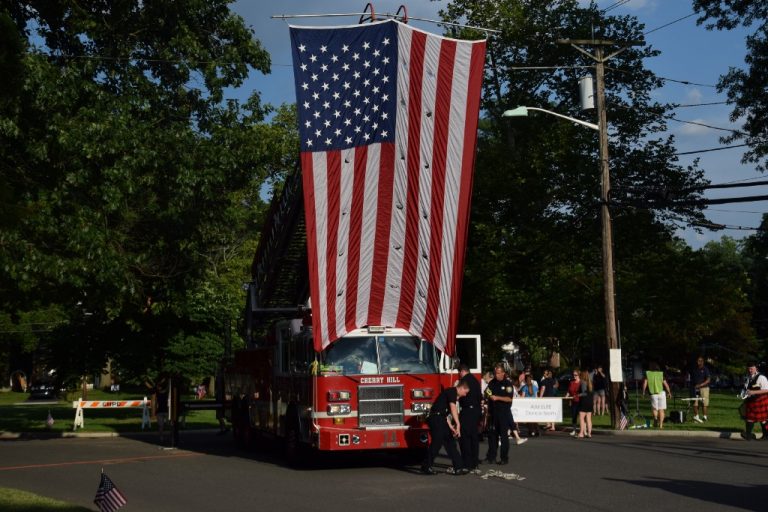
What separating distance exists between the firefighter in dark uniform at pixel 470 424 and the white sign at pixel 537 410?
29.9 ft

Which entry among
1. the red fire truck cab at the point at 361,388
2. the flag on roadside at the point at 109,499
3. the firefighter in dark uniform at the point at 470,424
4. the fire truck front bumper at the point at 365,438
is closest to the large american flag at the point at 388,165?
the red fire truck cab at the point at 361,388

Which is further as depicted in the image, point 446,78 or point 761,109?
point 761,109

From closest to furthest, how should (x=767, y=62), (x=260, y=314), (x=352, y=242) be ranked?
(x=352, y=242)
(x=260, y=314)
(x=767, y=62)

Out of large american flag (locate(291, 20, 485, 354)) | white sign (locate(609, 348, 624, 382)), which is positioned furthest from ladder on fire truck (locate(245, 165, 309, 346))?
white sign (locate(609, 348, 624, 382))

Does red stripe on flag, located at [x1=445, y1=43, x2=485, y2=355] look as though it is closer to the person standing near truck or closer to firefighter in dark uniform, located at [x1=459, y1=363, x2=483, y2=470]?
firefighter in dark uniform, located at [x1=459, y1=363, x2=483, y2=470]

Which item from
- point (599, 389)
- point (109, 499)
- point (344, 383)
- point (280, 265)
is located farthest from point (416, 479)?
point (599, 389)

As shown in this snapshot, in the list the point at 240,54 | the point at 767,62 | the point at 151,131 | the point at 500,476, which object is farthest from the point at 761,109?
the point at 500,476

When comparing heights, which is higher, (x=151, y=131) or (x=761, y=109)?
(x=761, y=109)

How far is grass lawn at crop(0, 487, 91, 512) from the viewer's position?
43.8 ft

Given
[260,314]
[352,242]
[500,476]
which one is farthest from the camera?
[260,314]

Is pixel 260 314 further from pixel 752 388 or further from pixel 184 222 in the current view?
pixel 752 388

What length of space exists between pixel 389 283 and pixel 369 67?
4.18 m

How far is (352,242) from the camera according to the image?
65.3ft

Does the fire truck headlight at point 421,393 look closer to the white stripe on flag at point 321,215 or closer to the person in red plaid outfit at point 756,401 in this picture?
the white stripe on flag at point 321,215
